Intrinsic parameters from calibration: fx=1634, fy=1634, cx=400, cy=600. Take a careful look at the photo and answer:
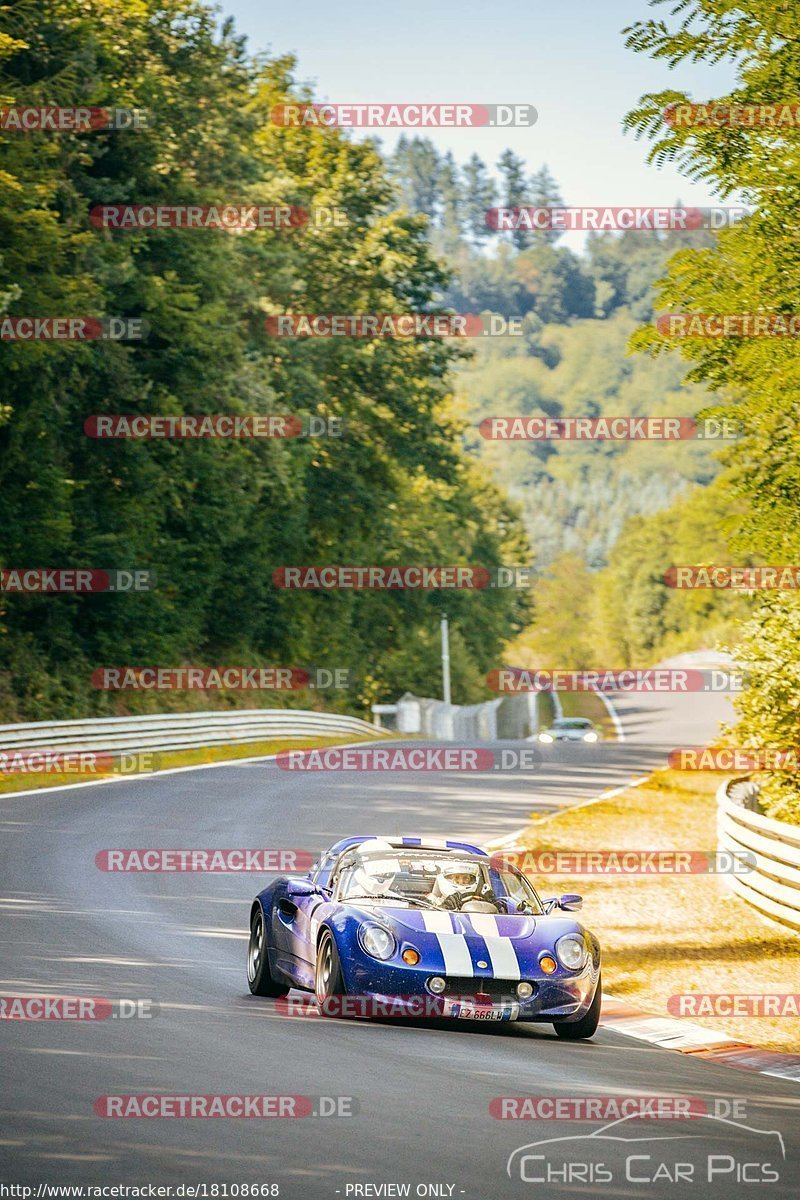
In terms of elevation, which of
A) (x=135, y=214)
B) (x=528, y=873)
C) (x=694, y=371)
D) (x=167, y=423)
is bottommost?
(x=528, y=873)

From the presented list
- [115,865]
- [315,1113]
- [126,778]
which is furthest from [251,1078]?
[126,778]

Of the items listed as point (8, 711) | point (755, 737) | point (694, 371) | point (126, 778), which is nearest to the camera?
point (694, 371)

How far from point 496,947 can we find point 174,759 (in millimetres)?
26690

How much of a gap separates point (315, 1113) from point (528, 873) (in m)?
13.0

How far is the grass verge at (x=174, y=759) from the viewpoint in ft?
94.2

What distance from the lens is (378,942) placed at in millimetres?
10195

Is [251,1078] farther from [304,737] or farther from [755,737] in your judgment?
[304,737]

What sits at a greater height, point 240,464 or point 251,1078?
point 240,464

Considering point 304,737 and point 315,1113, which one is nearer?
point 315,1113

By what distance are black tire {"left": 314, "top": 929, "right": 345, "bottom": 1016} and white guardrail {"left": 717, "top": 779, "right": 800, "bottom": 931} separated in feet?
18.5

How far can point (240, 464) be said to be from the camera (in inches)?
1852

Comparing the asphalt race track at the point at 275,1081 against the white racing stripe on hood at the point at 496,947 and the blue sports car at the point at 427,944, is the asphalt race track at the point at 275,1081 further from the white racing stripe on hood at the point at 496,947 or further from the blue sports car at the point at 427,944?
the white racing stripe on hood at the point at 496,947

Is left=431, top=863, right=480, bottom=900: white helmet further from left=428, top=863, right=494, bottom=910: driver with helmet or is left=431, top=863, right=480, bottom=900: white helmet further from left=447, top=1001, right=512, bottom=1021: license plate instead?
left=447, top=1001, right=512, bottom=1021: license plate

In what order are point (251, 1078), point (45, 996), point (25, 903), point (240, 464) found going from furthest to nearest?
point (240, 464), point (25, 903), point (45, 996), point (251, 1078)
